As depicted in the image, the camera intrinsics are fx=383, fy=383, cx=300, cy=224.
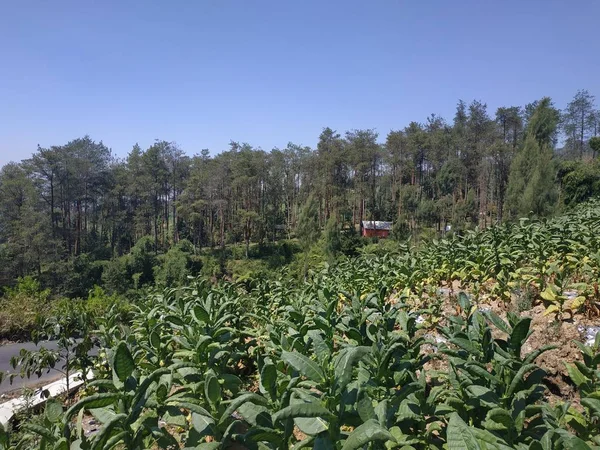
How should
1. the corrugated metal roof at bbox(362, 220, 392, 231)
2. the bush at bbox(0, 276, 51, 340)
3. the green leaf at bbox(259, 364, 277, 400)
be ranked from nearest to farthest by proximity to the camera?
1. the green leaf at bbox(259, 364, 277, 400)
2. the bush at bbox(0, 276, 51, 340)
3. the corrugated metal roof at bbox(362, 220, 392, 231)

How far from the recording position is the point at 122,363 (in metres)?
1.55

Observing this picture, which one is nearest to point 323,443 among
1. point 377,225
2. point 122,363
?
point 122,363

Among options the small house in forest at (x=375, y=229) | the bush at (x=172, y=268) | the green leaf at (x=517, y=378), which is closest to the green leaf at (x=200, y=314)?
the green leaf at (x=517, y=378)

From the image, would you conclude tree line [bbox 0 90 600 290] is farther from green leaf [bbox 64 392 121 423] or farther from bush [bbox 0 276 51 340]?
green leaf [bbox 64 392 121 423]

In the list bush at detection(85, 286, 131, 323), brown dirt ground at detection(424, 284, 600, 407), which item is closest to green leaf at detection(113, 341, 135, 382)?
brown dirt ground at detection(424, 284, 600, 407)

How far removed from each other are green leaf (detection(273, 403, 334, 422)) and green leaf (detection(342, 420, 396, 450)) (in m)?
0.17

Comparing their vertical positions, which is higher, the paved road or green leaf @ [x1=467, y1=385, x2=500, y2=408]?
green leaf @ [x1=467, y1=385, x2=500, y2=408]

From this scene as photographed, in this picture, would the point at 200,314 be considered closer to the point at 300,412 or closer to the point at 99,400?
the point at 99,400

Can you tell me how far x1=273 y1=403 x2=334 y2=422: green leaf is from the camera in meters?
1.29

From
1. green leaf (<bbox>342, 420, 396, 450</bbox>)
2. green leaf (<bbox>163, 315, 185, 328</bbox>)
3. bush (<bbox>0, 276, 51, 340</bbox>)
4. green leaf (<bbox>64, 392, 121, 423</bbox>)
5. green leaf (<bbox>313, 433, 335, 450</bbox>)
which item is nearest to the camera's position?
green leaf (<bbox>342, 420, 396, 450</bbox>)

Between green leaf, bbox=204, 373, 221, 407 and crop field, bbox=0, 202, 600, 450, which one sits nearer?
crop field, bbox=0, 202, 600, 450

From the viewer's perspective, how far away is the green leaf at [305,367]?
157cm

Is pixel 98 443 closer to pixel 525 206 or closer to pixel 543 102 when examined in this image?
pixel 525 206

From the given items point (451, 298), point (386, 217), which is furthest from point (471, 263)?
point (386, 217)
